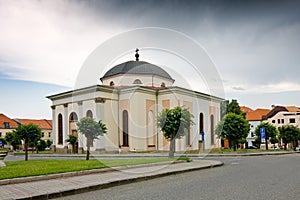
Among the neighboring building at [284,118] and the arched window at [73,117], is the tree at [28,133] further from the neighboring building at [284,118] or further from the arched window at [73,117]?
the neighboring building at [284,118]

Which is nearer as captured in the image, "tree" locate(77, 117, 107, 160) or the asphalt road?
the asphalt road

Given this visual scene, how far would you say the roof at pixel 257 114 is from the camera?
8480 centimetres

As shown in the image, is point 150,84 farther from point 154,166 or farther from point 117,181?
point 117,181

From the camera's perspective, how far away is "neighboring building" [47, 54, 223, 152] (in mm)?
43250

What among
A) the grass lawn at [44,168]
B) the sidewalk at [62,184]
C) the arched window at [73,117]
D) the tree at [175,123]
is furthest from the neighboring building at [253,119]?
the sidewalk at [62,184]

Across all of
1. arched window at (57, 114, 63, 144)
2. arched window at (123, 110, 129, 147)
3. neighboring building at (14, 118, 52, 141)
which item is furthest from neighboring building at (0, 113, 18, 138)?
arched window at (123, 110, 129, 147)

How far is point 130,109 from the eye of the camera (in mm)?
43250

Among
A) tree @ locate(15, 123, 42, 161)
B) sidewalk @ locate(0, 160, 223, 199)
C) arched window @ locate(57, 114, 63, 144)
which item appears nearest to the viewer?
sidewalk @ locate(0, 160, 223, 199)

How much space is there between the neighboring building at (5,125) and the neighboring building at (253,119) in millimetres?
61320

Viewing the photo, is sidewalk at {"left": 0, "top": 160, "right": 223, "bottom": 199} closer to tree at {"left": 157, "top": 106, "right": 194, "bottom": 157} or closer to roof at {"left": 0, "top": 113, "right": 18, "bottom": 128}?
tree at {"left": 157, "top": 106, "right": 194, "bottom": 157}

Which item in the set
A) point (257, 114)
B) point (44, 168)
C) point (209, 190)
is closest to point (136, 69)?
point (44, 168)

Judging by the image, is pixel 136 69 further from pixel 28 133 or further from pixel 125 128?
pixel 28 133

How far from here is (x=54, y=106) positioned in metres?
50.9

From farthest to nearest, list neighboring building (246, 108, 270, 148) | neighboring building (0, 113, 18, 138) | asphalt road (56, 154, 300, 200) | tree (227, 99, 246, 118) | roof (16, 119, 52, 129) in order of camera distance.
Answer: roof (16, 119, 52, 129), neighboring building (246, 108, 270, 148), neighboring building (0, 113, 18, 138), tree (227, 99, 246, 118), asphalt road (56, 154, 300, 200)
